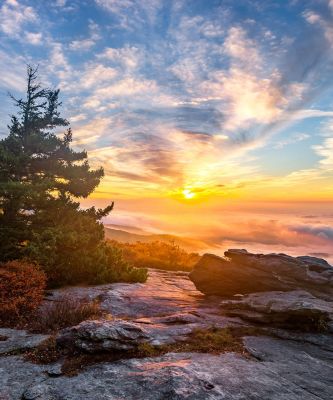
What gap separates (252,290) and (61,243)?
Result: 37.5 feet

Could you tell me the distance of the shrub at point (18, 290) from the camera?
1421 centimetres

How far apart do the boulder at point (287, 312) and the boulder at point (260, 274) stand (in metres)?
2.00

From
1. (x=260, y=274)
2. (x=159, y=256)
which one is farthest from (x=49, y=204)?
(x=159, y=256)

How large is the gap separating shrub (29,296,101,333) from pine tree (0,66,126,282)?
251 inches

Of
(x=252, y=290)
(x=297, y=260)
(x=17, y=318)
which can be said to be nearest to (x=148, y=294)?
(x=252, y=290)

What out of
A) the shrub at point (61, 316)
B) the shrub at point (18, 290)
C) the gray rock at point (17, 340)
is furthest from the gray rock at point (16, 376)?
the shrub at point (18, 290)

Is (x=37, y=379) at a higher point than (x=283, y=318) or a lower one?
lower

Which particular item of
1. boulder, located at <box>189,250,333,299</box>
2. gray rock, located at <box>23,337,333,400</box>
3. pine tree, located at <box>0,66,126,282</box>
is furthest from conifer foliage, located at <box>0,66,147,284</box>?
gray rock, located at <box>23,337,333,400</box>

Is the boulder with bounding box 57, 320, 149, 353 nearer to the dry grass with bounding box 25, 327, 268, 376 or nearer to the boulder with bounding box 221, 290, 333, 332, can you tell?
the dry grass with bounding box 25, 327, 268, 376

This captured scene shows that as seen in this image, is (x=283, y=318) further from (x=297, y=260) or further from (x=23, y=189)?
(x=23, y=189)

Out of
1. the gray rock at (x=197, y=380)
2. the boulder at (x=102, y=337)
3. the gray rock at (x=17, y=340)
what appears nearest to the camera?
the gray rock at (x=197, y=380)

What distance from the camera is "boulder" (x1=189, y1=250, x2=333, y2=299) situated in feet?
59.2

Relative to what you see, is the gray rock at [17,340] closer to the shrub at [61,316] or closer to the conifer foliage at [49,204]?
the shrub at [61,316]

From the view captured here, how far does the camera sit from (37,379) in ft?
28.8
